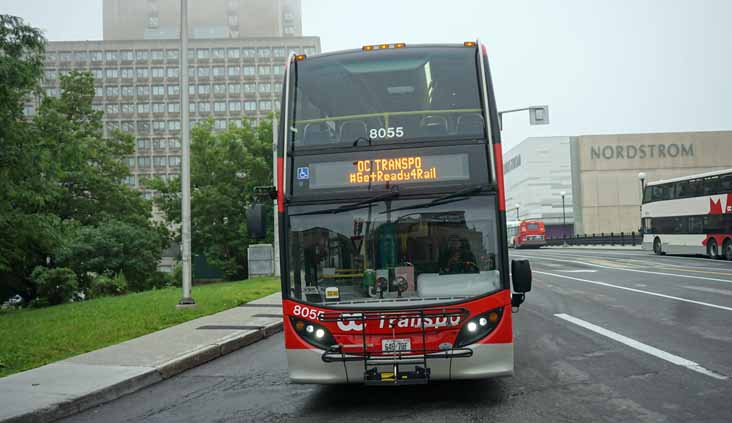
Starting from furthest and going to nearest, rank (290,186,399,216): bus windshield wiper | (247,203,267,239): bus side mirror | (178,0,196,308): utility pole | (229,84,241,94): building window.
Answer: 1. (229,84,241,94): building window
2. (178,0,196,308): utility pole
3. (247,203,267,239): bus side mirror
4. (290,186,399,216): bus windshield wiper

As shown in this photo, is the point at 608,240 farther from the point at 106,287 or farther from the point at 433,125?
the point at 433,125

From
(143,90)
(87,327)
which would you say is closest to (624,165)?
(143,90)

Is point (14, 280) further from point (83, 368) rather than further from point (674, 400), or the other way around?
point (674, 400)

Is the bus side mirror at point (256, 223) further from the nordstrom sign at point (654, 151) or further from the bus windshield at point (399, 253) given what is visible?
the nordstrom sign at point (654, 151)

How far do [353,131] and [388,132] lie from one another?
1.24 feet

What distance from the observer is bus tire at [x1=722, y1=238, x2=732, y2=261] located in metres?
29.0

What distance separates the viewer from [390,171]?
632cm

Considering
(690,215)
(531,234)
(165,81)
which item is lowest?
(531,234)

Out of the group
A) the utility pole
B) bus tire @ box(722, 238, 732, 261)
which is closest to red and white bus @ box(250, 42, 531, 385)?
the utility pole

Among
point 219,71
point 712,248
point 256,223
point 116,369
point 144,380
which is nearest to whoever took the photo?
point 256,223

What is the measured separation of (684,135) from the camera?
87.6m

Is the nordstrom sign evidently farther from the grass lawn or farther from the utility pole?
the utility pole

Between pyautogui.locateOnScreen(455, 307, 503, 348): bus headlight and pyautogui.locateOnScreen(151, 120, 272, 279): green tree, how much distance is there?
29.8 m

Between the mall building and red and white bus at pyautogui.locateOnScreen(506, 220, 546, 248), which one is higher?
the mall building
